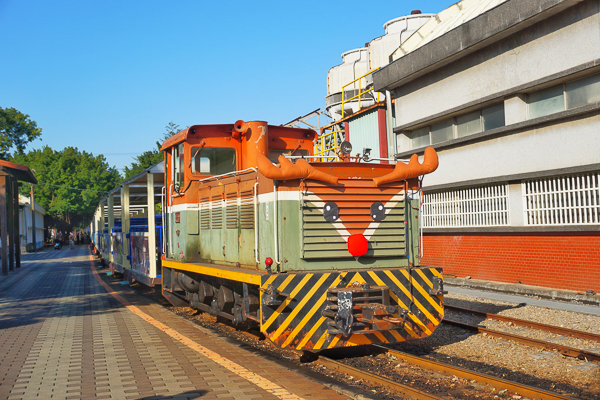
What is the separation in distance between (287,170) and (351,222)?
106 cm

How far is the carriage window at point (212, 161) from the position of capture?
29.2ft

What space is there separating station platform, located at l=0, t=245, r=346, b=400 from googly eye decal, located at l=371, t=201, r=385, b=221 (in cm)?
211

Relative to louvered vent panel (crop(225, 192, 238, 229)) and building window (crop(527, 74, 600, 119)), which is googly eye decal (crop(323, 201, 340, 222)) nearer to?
louvered vent panel (crop(225, 192, 238, 229))

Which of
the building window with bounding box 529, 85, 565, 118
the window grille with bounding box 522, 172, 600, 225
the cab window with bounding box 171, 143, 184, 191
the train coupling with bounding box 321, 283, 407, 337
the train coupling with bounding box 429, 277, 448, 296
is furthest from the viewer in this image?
the building window with bounding box 529, 85, 565, 118

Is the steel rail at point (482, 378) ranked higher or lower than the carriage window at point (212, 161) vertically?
lower

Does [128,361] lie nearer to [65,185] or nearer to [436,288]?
[436,288]

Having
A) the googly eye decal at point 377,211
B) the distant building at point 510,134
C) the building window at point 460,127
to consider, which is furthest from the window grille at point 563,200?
the googly eye decal at point 377,211


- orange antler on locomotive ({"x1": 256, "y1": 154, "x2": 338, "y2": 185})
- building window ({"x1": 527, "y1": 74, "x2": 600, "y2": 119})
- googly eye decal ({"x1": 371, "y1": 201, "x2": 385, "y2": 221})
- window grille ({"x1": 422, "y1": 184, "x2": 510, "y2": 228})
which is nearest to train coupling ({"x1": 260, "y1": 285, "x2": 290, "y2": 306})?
orange antler on locomotive ({"x1": 256, "y1": 154, "x2": 338, "y2": 185})

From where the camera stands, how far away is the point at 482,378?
212 inches

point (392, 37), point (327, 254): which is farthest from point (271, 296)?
point (392, 37)

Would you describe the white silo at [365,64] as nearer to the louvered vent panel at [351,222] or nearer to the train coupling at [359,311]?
the louvered vent panel at [351,222]

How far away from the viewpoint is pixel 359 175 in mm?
6680

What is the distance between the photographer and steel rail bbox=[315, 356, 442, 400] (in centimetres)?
492

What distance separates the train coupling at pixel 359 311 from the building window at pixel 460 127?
30.8ft
